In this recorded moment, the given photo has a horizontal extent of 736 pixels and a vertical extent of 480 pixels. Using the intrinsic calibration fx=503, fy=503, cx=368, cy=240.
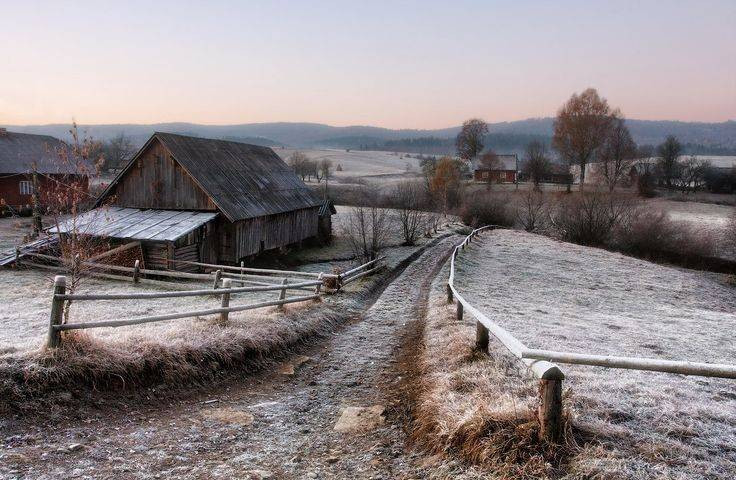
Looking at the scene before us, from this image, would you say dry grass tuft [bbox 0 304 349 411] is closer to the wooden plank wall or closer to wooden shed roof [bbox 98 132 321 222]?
wooden shed roof [bbox 98 132 321 222]

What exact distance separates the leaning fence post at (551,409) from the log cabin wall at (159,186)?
25.4m

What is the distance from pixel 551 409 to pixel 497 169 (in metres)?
90.6

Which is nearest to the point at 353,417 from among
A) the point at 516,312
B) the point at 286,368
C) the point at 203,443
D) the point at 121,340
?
the point at 203,443

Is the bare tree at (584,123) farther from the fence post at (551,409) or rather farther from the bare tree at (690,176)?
the fence post at (551,409)

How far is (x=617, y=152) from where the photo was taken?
76.2 m

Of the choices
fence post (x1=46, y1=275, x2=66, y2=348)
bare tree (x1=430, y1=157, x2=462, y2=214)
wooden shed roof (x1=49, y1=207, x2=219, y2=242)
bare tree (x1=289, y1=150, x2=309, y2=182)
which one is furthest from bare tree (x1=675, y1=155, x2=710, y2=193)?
fence post (x1=46, y1=275, x2=66, y2=348)

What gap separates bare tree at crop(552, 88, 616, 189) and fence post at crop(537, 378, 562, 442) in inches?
2906

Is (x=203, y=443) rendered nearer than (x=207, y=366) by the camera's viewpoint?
Yes

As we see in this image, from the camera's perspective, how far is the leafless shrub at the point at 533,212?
195ft

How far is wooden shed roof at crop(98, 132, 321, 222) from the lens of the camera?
1133 inches

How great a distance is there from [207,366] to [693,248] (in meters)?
48.0

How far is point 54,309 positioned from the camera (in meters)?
8.21

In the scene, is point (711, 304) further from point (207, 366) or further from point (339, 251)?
point (207, 366)

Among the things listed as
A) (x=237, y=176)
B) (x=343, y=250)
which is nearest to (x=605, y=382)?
(x=237, y=176)
